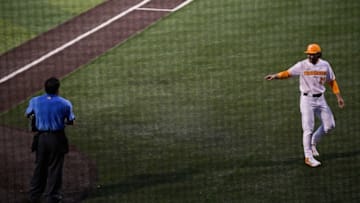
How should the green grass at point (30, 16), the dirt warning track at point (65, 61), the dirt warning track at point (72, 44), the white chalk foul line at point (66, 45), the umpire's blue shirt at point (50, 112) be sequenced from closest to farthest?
the umpire's blue shirt at point (50, 112), the dirt warning track at point (65, 61), the dirt warning track at point (72, 44), the white chalk foul line at point (66, 45), the green grass at point (30, 16)

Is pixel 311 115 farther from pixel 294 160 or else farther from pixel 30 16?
pixel 30 16

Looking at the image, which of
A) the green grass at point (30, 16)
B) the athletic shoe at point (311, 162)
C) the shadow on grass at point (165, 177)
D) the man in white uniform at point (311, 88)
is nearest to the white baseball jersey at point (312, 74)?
the man in white uniform at point (311, 88)

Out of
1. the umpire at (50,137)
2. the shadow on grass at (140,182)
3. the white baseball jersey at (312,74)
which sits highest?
the white baseball jersey at (312,74)

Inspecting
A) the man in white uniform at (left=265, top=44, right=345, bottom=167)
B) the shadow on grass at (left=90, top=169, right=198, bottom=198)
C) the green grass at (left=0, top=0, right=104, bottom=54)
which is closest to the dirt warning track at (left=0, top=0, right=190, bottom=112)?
the green grass at (left=0, top=0, right=104, bottom=54)

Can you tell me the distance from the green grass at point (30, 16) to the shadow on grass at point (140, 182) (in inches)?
221

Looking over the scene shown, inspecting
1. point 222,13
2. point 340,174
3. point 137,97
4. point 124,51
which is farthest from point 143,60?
point 340,174

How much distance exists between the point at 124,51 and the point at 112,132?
128 inches

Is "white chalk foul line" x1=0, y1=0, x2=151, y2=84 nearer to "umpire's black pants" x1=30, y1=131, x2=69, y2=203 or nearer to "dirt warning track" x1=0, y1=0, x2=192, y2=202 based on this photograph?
"dirt warning track" x1=0, y1=0, x2=192, y2=202

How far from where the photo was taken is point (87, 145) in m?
11.4

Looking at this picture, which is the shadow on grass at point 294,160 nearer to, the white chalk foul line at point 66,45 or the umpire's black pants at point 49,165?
the umpire's black pants at point 49,165

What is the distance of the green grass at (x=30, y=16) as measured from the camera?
15.5m

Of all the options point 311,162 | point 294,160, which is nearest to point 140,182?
point 294,160

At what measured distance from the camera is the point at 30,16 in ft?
53.8

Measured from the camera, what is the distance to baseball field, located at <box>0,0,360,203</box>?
10.1 m
